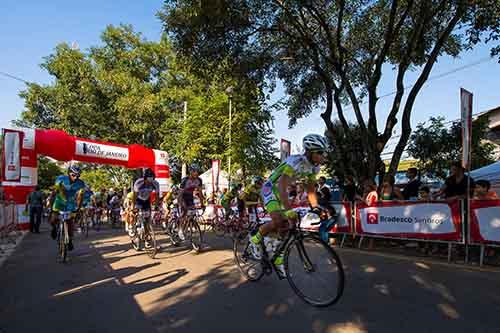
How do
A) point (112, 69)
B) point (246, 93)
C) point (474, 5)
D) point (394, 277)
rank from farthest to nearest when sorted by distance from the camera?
1. point (112, 69)
2. point (246, 93)
3. point (474, 5)
4. point (394, 277)

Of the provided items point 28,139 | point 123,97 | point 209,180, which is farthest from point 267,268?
point 123,97

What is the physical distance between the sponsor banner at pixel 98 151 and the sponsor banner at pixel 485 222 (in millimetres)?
14603

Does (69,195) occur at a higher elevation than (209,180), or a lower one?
lower

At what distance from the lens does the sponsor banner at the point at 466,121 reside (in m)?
8.60

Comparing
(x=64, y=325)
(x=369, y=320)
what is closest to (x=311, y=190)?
(x=369, y=320)

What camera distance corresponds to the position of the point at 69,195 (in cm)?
881

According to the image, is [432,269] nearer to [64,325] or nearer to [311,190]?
[311,190]

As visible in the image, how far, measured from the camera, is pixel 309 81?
1603 cm

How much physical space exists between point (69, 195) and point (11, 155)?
7616 millimetres

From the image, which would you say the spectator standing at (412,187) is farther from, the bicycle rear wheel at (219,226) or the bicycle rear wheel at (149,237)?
A: the bicycle rear wheel at (219,226)

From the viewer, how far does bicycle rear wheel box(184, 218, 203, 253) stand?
990 cm

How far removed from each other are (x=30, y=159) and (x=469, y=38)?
15189mm

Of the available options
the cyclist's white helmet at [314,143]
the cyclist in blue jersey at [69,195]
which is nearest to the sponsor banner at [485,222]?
the cyclist's white helmet at [314,143]

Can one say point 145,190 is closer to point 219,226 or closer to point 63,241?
point 63,241
